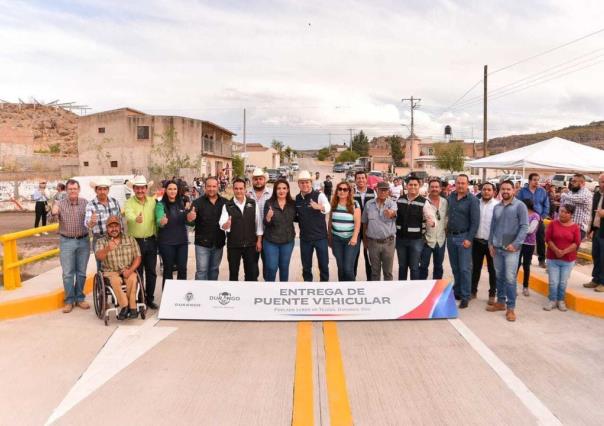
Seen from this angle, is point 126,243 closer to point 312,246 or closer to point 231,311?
point 231,311

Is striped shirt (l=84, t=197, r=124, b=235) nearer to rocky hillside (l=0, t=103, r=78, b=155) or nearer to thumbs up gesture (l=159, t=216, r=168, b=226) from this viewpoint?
thumbs up gesture (l=159, t=216, r=168, b=226)

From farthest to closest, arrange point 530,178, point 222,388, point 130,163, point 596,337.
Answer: point 130,163 → point 530,178 → point 596,337 → point 222,388

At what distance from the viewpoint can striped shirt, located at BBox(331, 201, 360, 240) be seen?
22.4ft

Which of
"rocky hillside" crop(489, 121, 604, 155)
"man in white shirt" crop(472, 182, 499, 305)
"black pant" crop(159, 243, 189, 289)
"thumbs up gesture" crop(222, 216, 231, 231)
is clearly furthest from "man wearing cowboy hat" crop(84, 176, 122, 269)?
"rocky hillside" crop(489, 121, 604, 155)

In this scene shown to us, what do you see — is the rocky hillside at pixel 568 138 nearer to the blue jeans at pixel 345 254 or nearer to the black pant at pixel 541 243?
the black pant at pixel 541 243

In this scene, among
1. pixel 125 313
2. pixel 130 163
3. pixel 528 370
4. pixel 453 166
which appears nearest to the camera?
pixel 528 370

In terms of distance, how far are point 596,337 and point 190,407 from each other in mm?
4772

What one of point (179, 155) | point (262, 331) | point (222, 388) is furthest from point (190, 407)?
point (179, 155)

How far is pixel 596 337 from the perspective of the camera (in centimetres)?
570

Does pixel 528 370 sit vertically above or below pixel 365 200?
below

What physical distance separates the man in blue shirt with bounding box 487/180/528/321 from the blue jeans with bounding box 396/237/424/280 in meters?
1.02

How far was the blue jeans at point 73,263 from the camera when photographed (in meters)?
6.48

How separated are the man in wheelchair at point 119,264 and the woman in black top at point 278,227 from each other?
1796 millimetres

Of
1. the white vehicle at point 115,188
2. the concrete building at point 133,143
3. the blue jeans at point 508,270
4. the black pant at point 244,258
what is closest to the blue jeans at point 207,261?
the black pant at point 244,258
